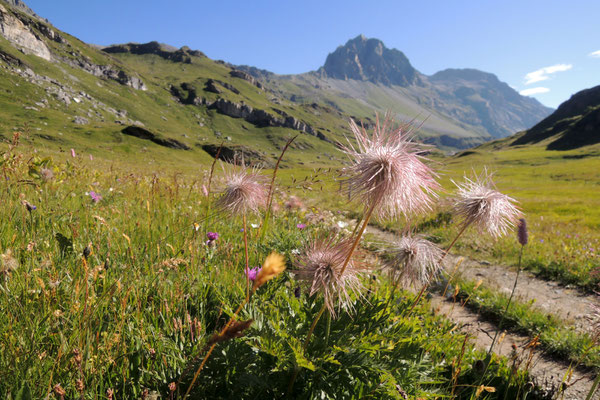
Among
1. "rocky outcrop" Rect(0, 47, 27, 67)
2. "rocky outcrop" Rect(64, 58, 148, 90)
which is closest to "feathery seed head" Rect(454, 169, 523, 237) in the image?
"rocky outcrop" Rect(0, 47, 27, 67)

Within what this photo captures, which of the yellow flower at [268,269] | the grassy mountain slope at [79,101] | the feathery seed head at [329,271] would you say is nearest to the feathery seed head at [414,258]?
the feathery seed head at [329,271]

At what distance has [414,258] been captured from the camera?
2664mm

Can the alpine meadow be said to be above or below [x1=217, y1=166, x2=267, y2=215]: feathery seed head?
below

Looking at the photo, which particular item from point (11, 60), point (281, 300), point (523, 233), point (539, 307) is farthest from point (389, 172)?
point (11, 60)

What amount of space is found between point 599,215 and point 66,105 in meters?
166

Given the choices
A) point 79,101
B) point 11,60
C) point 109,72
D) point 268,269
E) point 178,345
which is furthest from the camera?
point 109,72

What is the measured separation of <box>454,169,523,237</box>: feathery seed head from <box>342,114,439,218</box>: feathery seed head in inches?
36.1

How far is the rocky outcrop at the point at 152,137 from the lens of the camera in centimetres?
9650

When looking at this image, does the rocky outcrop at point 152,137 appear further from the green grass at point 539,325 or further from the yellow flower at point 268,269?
the yellow flower at point 268,269

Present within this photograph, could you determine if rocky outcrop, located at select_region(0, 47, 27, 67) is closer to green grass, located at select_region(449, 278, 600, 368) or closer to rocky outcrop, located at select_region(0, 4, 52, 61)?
rocky outcrop, located at select_region(0, 4, 52, 61)

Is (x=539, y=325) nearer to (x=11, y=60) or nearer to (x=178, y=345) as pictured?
(x=178, y=345)

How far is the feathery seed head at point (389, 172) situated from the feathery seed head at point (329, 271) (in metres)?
0.35

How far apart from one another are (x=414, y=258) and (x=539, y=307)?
550cm

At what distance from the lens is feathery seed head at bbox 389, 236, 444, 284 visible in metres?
2.66
